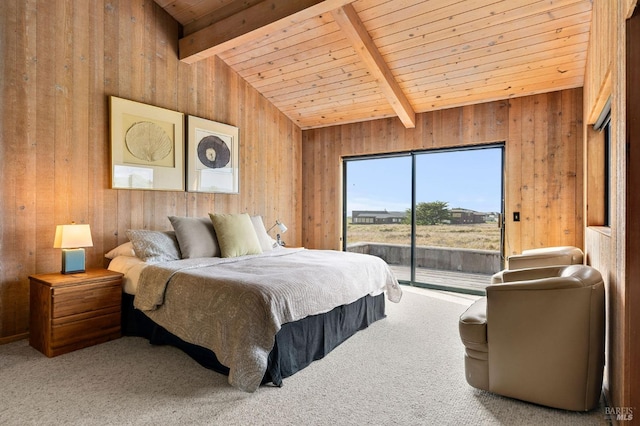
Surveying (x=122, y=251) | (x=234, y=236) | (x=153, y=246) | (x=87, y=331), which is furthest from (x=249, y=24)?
(x=87, y=331)

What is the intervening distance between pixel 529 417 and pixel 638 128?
1.52 m

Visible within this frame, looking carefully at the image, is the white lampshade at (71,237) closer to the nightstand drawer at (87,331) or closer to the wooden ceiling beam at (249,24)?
the nightstand drawer at (87,331)

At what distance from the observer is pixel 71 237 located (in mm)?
2891

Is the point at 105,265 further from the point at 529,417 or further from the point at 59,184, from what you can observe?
the point at 529,417

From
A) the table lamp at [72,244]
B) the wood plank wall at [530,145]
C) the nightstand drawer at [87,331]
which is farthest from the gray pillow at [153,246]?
the wood plank wall at [530,145]

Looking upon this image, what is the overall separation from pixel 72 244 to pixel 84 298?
446mm

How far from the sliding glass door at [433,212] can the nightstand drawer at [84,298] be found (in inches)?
140

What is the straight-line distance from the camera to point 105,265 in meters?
3.51

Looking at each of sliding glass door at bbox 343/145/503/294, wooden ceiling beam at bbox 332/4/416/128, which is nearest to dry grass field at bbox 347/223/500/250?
sliding glass door at bbox 343/145/503/294

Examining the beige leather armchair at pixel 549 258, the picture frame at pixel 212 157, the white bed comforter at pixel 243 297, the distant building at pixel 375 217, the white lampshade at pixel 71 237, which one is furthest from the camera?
the distant building at pixel 375 217

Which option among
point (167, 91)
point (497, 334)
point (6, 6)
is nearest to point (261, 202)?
point (167, 91)

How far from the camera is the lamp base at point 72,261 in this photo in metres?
2.95

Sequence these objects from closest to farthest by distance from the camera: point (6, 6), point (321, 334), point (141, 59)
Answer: point (321, 334) < point (6, 6) < point (141, 59)

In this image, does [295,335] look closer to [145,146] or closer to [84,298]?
[84,298]
